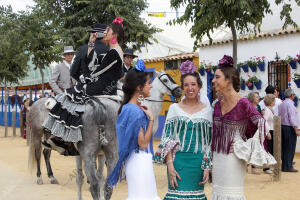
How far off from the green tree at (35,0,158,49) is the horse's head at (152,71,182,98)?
677cm

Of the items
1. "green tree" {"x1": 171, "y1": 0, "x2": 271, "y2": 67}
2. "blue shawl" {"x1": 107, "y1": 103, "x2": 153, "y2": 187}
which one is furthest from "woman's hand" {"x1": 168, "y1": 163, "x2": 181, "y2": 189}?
"green tree" {"x1": 171, "y1": 0, "x2": 271, "y2": 67}

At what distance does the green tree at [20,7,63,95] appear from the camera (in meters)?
17.9

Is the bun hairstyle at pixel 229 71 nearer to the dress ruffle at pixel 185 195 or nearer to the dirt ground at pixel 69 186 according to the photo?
the dress ruffle at pixel 185 195

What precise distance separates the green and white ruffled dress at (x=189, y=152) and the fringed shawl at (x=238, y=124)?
13cm

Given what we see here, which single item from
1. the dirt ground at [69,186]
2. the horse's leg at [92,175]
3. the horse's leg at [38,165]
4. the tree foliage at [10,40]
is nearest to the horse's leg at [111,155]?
the horse's leg at [92,175]

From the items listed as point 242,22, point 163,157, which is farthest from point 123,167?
point 242,22

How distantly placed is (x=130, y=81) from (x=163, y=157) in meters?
0.79

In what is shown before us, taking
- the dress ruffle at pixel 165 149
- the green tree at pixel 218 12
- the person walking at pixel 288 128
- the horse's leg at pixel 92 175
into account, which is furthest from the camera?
the person walking at pixel 288 128

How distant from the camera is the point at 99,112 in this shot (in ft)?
19.2

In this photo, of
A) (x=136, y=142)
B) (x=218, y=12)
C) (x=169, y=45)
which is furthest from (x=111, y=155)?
(x=169, y=45)

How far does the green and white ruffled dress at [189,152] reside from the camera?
411 cm

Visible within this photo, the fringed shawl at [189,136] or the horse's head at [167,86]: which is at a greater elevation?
the horse's head at [167,86]

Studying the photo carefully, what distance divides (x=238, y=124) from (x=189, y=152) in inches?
20.9

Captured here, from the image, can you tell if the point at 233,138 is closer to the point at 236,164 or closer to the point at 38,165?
the point at 236,164
